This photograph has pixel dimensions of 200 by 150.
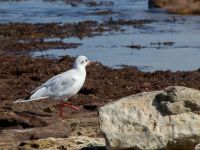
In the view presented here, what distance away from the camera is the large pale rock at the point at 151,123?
7.05 m

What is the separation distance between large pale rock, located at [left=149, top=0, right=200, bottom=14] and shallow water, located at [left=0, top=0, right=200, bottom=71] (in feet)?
1.70

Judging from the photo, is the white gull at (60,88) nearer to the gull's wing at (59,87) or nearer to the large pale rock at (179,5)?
the gull's wing at (59,87)

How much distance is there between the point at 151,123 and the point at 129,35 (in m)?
15.9

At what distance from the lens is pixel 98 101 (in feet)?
41.5

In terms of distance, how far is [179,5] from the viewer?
30.4 m

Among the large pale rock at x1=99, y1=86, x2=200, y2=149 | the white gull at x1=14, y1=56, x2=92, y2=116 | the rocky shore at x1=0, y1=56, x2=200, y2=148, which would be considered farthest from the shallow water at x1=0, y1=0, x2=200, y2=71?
the large pale rock at x1=99, y1=86, x2=200, y2=149

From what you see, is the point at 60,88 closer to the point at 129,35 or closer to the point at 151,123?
the point at 151,123

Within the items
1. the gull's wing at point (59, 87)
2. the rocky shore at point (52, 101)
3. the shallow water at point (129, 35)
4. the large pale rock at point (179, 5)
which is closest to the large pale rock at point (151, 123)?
the rocky shore at point (52, 101)

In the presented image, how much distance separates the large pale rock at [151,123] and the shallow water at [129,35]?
903cm

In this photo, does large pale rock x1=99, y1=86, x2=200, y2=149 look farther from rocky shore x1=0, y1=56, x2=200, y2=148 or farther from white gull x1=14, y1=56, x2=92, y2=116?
white gull x1=14, y1=56, x2=92, y2=116

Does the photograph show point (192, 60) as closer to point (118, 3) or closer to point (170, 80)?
point (170, 80)

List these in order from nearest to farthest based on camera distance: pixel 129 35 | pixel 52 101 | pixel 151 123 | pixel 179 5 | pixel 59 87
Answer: pixel 151 123 → pixel 59 87 → pixel 52 101 → pixel 129 35 → pixel 179 5

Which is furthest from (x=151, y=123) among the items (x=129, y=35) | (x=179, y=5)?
(x=179, y=5)

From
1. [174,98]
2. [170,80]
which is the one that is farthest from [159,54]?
[174,98]
